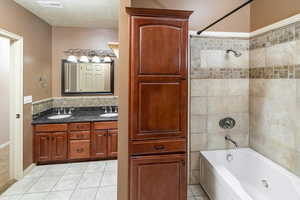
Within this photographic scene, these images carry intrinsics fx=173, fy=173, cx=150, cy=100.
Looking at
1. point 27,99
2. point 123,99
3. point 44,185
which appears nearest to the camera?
point 123,99

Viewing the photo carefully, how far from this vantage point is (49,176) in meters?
2.85

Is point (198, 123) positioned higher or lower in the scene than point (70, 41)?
lower

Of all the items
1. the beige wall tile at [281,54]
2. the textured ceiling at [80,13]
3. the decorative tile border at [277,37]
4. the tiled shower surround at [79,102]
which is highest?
the textured ceiling at [80,13]

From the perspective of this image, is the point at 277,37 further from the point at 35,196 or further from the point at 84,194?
the point at 35,196

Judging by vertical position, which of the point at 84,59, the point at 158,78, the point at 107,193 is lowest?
the point at 107,193

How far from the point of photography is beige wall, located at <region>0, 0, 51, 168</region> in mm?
2492

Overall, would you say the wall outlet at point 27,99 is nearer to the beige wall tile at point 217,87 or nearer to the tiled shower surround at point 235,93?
the tiled shower surround at point 235,93

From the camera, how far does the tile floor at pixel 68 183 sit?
2334 mm

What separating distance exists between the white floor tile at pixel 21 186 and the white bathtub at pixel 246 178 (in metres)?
2.52

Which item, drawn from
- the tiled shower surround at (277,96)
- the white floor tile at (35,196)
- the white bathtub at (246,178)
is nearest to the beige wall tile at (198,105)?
the white bathtub at (246,178)

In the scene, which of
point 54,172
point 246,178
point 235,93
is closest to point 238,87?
point 235,93

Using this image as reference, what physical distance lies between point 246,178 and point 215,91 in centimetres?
127

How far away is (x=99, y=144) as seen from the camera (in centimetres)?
337

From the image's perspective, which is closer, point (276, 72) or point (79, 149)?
point (276, 72)
